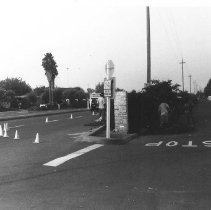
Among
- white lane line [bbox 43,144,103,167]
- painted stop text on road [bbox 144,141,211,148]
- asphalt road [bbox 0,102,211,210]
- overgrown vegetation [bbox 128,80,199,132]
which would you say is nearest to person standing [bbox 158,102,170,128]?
overgrown vegetation [bbox 128,80,199,132]

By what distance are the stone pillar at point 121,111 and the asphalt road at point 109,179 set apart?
5.02 m

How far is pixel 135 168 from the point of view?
10.1m

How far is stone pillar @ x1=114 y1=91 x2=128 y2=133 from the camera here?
19.1 metres

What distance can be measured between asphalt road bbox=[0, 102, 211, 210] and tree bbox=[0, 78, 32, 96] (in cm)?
10873

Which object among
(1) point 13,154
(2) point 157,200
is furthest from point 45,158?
(2) point 157,200

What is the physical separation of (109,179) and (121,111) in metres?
10.6

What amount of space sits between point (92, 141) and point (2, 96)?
5844 centimetres

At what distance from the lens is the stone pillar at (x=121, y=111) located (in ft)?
62.7

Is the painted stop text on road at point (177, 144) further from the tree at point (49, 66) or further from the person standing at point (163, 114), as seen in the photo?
the tree at point (49, 66)

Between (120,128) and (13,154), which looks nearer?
(13,154)

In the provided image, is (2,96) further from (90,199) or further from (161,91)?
(90,199)

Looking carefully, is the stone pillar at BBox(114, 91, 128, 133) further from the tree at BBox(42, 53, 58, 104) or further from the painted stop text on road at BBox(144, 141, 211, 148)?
the tree at BBox(42, 53, 58, 104)

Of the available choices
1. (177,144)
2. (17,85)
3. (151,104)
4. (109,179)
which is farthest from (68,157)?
(17,85)

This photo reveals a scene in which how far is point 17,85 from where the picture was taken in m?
122
